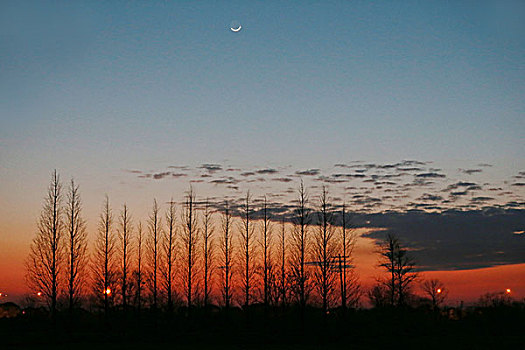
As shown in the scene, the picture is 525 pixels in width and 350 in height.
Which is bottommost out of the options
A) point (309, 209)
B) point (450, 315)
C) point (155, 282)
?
point (450, 315)

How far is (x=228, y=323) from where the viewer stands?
44.5 meters

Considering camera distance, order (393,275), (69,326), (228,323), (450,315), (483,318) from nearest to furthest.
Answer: (69,326) < (228,323) < (393,275) < (483,318) < (450,315)

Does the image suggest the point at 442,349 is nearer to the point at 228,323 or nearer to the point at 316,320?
the point at 316,320

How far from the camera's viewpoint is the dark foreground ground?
3638 cm

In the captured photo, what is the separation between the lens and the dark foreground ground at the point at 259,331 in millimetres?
36375

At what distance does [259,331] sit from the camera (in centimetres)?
4238

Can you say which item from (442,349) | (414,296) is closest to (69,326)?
(442,349)

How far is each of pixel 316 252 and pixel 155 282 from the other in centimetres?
1439

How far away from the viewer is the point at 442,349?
111 feet

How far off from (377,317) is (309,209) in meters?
14.4

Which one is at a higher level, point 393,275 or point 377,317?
point 393,275

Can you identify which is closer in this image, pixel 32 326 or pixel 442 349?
pixel 442 349

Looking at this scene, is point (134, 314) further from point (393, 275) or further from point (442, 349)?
point (442, 349)

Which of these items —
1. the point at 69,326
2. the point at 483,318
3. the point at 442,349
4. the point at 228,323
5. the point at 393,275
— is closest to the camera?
the point at 442,349
